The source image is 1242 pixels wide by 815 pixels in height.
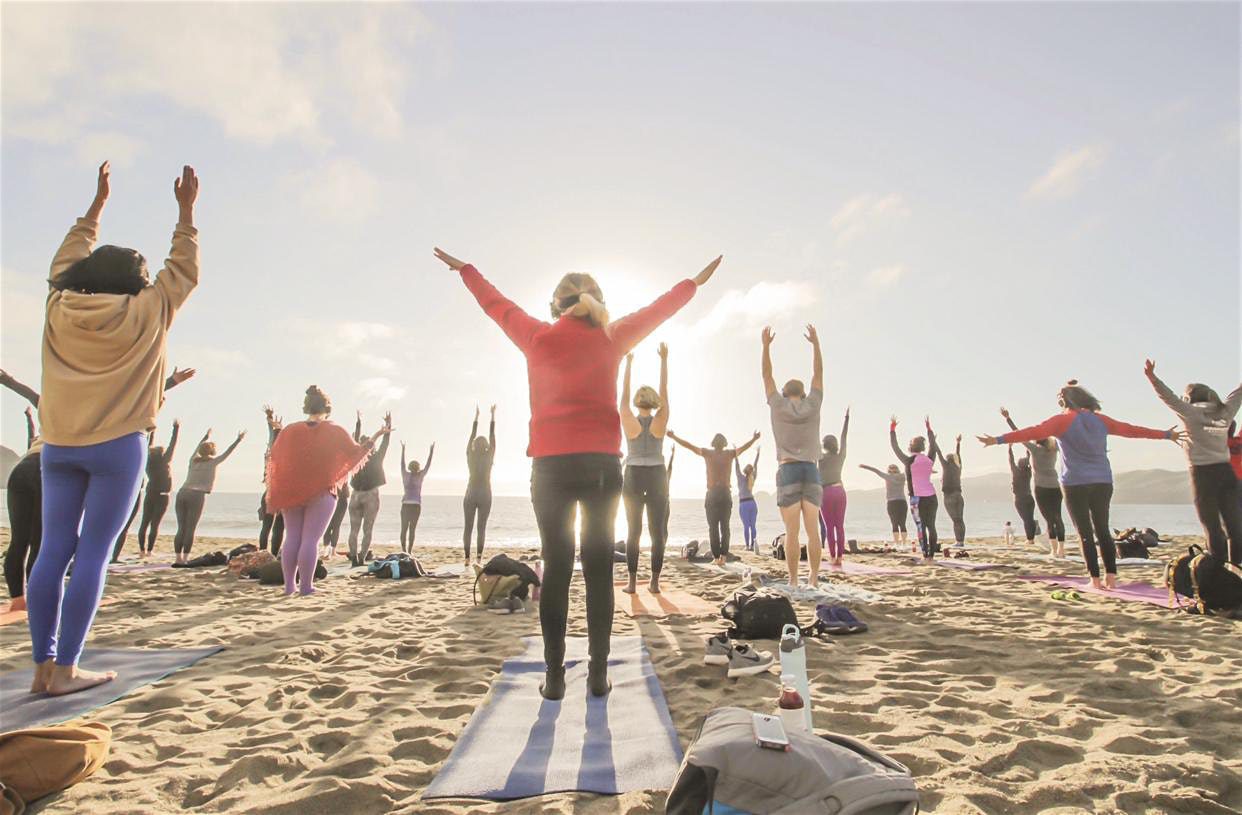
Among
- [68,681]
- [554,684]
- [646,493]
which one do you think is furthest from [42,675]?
[646,493]

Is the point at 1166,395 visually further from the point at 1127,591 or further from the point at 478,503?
the point at 478,503

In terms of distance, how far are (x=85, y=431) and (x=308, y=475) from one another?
368cm

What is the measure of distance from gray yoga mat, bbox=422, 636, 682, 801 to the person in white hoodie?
270 inches

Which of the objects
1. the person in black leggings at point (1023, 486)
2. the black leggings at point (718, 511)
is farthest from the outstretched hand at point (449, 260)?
the person in black leggings at point (1023, 486)

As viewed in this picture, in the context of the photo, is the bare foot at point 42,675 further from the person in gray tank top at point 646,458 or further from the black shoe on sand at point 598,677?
the person in gray tank top at point 646,458

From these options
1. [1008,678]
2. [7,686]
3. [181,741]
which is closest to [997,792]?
[1008,678]

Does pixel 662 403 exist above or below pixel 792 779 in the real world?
above

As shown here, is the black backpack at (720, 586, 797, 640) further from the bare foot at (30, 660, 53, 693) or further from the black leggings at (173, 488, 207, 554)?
the black leggings at (173, 488, 207, 554)

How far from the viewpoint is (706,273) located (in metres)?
3.65

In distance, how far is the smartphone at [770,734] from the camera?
1.70m

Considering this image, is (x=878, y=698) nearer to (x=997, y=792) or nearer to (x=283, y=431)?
(x=997, y=792)

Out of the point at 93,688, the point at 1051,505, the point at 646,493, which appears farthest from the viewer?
the point at 1051,505

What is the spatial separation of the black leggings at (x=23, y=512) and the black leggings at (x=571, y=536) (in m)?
4.96

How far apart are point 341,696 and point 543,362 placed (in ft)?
6.98
